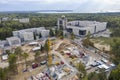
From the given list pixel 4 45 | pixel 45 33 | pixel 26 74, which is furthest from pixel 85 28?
pixel 26 74

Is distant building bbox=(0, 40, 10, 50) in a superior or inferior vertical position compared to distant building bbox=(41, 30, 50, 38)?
inferior

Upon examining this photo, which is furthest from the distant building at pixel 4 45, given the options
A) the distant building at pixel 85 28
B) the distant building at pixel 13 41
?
the distant building at pixel 85 28

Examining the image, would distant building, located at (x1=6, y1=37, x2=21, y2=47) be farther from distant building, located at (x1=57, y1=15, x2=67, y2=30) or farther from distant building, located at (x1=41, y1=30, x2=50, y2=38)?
distant building, located at (x1=57, y1=15, x2=67, y2=30)

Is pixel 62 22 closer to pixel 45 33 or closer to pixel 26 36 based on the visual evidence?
pixel 45 33

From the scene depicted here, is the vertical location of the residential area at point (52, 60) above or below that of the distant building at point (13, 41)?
below

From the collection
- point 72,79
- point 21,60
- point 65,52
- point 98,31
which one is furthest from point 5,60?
point 98,31

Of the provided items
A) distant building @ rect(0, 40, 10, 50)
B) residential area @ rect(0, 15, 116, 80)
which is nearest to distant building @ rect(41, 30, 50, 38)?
residential area @ rect(0, 15, 116, 80)

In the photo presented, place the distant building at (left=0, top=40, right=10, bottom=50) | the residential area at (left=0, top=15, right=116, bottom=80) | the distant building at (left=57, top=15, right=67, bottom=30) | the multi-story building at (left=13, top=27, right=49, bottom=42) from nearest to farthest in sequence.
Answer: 1. the residential area at (left=0, top=15, right=116, bottom=80)
2. the distant building at (left=0, top=40, right=10, bottom=50)
3. the multi-story building at (left=13, top=27, right=49, bottom=42)
4. the distant building at (left=57, top=15, right=67, bottom=30)

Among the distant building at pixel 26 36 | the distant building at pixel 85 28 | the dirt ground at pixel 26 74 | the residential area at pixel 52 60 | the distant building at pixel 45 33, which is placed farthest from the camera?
the distant building at pixel 85 28

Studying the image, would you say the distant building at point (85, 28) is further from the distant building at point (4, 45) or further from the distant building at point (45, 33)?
→ the distant building at point (4, 45)

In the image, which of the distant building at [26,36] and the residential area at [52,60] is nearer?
the residential area at [52,60]

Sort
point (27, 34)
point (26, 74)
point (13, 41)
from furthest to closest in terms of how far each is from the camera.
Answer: point (27, 34) < point (13, 41) < point (26, 74)
